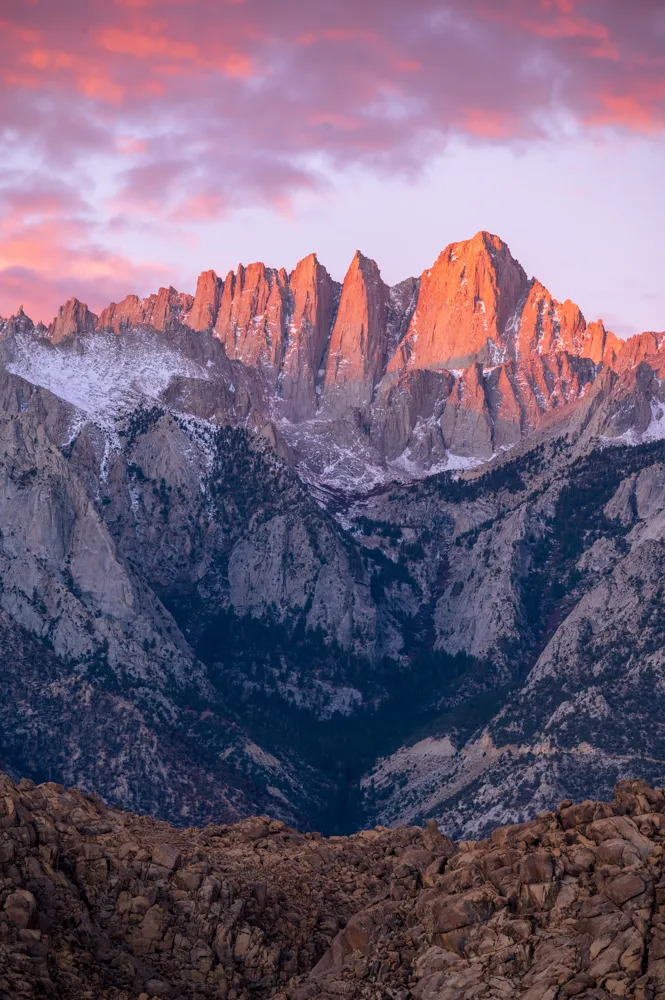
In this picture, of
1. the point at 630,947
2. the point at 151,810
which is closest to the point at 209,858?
the point at 630,947

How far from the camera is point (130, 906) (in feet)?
198

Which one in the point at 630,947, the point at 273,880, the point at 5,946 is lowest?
the point at 630,947

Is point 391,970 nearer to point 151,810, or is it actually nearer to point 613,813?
point 613,813

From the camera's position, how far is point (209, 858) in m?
65.5

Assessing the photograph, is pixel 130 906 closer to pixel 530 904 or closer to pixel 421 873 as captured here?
pixel 421 873

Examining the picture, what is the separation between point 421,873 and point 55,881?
44.6ft

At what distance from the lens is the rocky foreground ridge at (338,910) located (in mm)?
51750

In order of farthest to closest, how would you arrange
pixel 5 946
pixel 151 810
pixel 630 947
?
pixel 151 810 < pixel 5 946 < pixel 630 947

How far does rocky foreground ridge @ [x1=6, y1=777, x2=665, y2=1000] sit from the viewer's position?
170ft

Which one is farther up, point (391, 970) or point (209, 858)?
point (209, 858)

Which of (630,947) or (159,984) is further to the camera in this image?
(159,984)

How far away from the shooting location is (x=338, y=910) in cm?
6309

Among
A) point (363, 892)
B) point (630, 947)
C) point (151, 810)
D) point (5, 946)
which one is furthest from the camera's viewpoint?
point (151, 810)

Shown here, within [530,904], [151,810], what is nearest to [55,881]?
[530,904]
